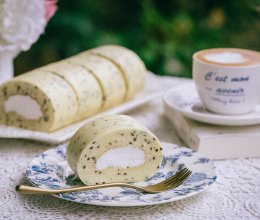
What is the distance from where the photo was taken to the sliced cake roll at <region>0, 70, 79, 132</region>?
1303 mm

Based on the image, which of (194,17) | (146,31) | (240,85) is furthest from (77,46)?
(240,85)

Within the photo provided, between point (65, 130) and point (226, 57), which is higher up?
point (226, 57)

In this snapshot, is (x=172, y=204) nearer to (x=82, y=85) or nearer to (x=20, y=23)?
(x=82, y=85)

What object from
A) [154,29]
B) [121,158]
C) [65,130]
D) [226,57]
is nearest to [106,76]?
[65,130]

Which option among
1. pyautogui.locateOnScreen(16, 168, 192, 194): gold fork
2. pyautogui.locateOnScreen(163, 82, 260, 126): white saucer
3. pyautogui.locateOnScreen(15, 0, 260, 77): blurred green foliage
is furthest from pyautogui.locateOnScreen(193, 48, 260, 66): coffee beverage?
pyautogui.locateOnScreen(15, 0, 260, 77): blurred green foliage

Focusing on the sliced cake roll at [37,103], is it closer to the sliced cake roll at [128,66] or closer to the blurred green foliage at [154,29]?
the sliced cake roll at [128,66]

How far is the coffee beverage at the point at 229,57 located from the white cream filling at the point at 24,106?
382mm

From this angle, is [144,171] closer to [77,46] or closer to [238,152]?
[238,152]

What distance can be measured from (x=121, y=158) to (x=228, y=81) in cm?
35

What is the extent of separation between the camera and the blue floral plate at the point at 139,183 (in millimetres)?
911

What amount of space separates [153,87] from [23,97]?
1.57 ft

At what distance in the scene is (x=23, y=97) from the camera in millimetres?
1324

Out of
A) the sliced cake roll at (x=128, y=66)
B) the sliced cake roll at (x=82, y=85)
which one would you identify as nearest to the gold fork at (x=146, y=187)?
the sliced cake roll at (x=82, y=85)

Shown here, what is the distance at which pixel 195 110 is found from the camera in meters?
1.33
